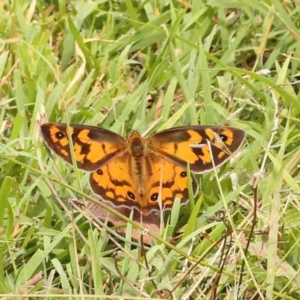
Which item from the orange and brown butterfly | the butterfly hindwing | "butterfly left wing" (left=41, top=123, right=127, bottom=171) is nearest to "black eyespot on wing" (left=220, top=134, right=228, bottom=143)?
the orange and brown butterfly

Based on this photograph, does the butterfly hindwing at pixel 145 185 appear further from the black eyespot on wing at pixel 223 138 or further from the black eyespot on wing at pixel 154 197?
the black eyespot on wing at pixel 223 138

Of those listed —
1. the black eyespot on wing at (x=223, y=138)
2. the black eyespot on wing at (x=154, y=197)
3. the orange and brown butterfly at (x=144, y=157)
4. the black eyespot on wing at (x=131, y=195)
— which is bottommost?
the black eyespot on wing at (x=131, y=195)

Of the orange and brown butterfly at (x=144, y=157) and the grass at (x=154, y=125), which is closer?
the grass at (x=154, y=125)

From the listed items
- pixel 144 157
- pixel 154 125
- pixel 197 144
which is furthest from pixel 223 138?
pixel 154 125

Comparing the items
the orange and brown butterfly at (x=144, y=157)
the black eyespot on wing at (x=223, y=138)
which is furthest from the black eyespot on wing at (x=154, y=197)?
the black eyespot on wing at (x=223, y=138)

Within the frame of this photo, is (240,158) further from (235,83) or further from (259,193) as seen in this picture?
(235,83)

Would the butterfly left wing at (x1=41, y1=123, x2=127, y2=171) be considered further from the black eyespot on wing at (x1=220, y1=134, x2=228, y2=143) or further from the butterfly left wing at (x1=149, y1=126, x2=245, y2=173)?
the black eyespot on wing at (x1=220, y1=134, x2=228, y2=143)

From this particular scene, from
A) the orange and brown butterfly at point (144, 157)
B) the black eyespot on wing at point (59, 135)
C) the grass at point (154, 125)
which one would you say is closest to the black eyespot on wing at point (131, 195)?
the orange and brown butterfly at point (144, 157)

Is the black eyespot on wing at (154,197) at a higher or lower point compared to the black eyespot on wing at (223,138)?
lower
